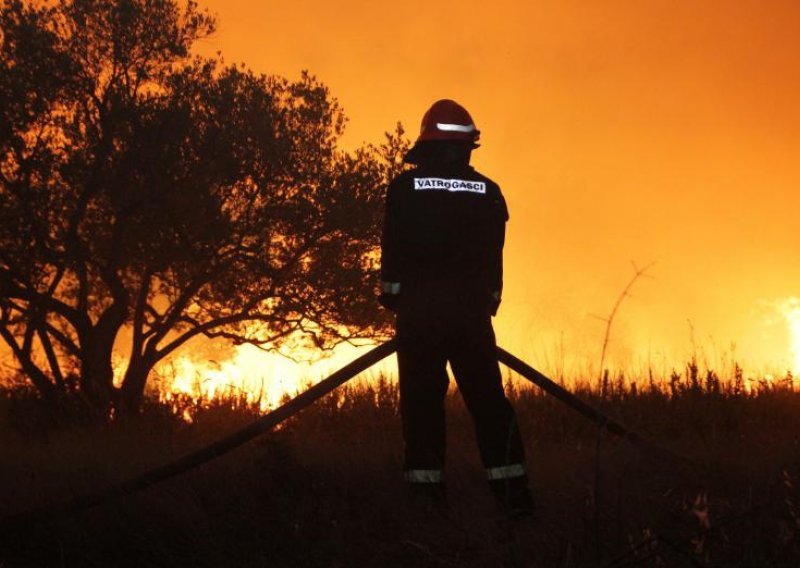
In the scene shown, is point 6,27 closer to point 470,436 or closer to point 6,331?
point 6,331

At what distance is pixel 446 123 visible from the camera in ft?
26.3

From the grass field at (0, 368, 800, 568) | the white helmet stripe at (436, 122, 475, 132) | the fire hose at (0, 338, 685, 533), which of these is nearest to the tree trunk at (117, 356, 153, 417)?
the grass field at (0, 368, 800, 568)

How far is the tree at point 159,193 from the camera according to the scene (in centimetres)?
1752

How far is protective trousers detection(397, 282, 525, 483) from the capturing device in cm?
791

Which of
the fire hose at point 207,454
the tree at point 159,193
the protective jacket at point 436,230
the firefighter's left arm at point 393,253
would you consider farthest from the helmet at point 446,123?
the tree at point 159,193

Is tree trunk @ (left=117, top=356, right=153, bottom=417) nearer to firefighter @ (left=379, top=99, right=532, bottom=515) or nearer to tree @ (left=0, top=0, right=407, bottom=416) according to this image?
tree @ (left=0, top=0, right=407, bottom=416)

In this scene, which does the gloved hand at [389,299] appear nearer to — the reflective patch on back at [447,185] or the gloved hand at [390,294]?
the gloved hand at [390,294]

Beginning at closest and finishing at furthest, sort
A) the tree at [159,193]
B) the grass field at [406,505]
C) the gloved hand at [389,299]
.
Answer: the grass field at [406,505] < the gloved hand at [389,299] < the tree at [159,193]

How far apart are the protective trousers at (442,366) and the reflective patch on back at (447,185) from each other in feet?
2.50

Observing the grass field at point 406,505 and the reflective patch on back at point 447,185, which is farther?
the reflective patch on back at point 447,185

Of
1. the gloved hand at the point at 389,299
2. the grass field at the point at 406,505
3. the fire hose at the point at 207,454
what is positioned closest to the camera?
the grass field at the point at 406,505

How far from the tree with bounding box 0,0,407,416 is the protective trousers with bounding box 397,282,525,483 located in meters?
10.1

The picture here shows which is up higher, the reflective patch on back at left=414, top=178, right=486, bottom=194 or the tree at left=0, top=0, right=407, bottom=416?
the tree at left=0, top=0, right=407, bottom=416

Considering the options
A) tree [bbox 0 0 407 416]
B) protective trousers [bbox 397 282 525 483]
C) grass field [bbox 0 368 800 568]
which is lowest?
grass field [bbox 0 368 800 568]
